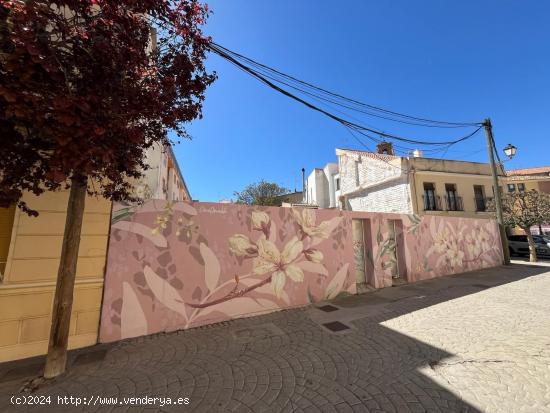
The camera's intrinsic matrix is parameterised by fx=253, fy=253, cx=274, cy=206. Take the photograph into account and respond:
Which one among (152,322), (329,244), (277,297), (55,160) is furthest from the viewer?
(329,244)

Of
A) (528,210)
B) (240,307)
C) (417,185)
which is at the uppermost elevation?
(417,185)

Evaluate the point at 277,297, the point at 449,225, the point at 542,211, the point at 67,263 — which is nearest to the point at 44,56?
the point at 67,263

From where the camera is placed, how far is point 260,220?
226 inches

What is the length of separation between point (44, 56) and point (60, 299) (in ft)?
9.02

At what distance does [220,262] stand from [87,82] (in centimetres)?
358

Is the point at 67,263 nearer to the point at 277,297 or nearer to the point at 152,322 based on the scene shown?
the point at 152,322

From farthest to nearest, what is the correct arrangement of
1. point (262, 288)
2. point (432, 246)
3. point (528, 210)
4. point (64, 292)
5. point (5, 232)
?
point (528, 210)
point (432, 246)
point (262, 288)
point (5, 232)
point (64, 292)

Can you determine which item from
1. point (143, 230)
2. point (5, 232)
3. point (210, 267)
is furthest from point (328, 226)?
point (5, 232)

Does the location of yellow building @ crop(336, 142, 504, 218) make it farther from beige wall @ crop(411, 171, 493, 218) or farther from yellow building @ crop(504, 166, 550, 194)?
yellow building @ crop(504, 166, 550, 194)

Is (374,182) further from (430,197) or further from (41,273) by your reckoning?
(41,273)

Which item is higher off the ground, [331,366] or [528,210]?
[528,210]

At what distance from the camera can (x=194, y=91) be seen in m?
3.43

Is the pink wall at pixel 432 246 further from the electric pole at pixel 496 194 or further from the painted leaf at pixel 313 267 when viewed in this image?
the painted leaf at pixel 313 267

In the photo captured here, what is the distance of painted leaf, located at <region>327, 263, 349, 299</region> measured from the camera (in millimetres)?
6656
